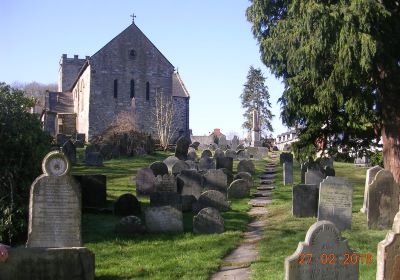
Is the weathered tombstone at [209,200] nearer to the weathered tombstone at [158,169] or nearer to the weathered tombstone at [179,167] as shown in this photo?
the weathered tombstone at [158,169]

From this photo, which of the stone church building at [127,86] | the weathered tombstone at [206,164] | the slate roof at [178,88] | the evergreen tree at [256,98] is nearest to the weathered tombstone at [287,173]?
the weathered tombstone at [206,164]

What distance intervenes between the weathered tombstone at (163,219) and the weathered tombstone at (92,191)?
3084 millimetres

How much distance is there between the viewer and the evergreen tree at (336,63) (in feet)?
42.4

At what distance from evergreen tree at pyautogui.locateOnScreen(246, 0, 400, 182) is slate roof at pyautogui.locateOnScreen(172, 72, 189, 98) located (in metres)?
31.8

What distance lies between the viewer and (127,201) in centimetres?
1277

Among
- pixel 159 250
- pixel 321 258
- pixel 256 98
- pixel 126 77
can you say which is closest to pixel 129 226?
pixel 159 250

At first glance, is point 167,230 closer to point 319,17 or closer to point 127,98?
point 319,17

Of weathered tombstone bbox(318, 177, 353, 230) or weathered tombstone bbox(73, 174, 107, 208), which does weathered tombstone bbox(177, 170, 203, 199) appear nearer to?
weathered tombstone bbox(73, 174, 107, 208)

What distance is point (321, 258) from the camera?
5.61m

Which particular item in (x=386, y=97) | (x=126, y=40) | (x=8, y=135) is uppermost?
(x=126, y=40)

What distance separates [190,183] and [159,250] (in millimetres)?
6535

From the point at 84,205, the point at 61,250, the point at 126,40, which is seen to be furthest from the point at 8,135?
the point at 126,40

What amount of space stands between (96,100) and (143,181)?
28669 millimetres

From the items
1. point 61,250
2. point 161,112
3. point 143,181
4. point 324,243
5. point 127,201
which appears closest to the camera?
point 324,243
